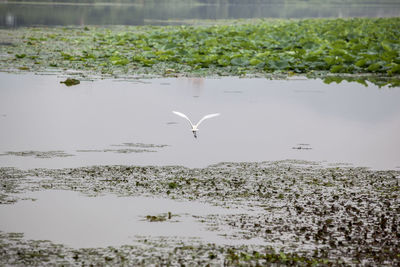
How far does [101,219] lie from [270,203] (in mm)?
1358

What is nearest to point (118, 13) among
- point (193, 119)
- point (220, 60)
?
point (220, 60)

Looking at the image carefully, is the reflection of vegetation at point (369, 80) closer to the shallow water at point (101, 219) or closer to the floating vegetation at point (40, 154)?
the floating vegetation at point (40, 154)

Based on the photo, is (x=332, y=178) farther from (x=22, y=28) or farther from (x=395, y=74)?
(x=22, y=28)

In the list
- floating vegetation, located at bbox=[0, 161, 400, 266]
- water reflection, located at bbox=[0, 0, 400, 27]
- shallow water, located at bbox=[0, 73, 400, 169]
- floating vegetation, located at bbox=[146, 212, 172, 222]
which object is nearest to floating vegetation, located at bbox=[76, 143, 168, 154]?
shallow water, located at bbox=[0, 73, 400, 169]

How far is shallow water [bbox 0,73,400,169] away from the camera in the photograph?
692 cm

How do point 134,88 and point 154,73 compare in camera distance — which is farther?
point 154,73

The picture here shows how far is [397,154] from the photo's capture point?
24.1 feet

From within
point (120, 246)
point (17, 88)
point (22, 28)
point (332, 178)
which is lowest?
point (120, 246)

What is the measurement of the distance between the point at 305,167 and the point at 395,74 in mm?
8350

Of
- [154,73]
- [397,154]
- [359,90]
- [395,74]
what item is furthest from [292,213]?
[395,74]

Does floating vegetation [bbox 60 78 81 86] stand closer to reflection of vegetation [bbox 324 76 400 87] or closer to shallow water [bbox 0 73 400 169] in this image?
shallow water [bbox 0 73 400 169]

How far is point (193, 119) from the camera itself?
871cm

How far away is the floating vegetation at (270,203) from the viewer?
418 centimetres

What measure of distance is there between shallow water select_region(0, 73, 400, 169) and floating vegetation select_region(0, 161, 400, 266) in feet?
1.27
